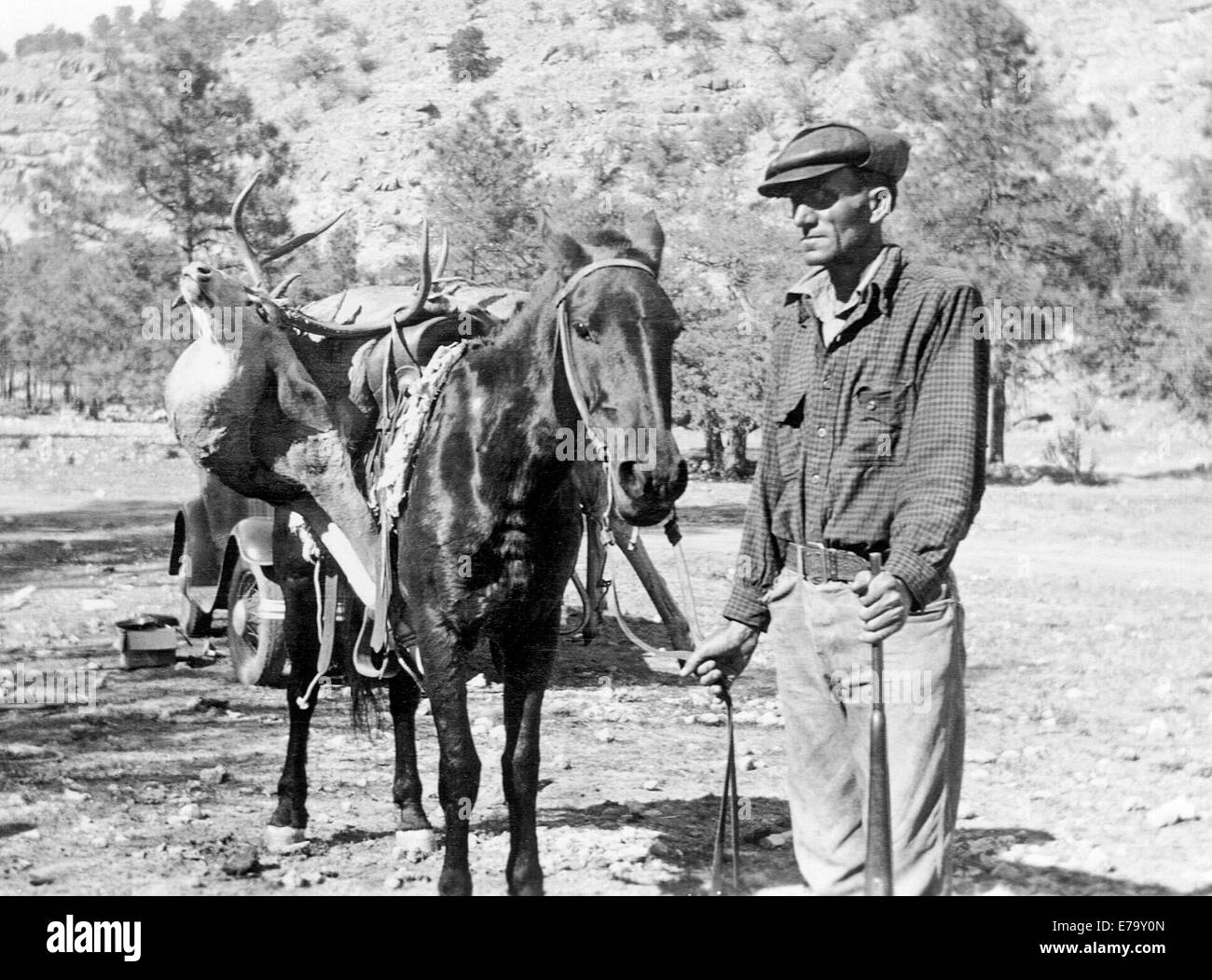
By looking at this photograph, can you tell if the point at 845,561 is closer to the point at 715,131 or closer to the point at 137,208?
the point at 137,208

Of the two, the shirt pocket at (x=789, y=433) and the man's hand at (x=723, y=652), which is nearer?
the shirt pocket at (x=789, y=433)

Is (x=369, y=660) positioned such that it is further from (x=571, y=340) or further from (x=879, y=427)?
(x=879, y=427)

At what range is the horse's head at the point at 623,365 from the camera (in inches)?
159

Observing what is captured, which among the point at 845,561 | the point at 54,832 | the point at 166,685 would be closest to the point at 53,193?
the point at 166,685

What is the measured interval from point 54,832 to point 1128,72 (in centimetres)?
7100

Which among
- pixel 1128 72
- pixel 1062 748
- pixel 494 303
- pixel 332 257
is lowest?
pixel 1062 748

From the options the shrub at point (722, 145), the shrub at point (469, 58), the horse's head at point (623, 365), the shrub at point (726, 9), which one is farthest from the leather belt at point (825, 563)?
the shrub at point (726, 9)

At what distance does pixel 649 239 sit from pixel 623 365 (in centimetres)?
63

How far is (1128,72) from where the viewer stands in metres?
67.6

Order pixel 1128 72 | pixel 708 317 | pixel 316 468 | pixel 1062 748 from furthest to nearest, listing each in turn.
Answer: pixel 1128 72
pixel 708 317
pixel 1062 748
pixel 316 468

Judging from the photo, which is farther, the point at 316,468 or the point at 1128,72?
the point at 1128,72

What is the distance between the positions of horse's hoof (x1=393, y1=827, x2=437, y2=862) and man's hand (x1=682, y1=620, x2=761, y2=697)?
2.46 m

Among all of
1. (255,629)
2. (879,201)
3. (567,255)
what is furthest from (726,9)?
(879,201)

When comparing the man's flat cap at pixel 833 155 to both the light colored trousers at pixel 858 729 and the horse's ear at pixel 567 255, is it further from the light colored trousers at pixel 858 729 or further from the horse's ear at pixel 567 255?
the horse's ear at pixel 567 255
